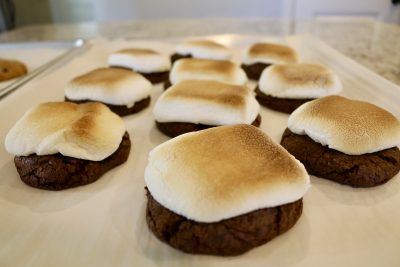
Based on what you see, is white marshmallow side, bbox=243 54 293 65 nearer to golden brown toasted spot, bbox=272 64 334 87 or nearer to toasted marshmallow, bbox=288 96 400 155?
golden brown toasted spot, bbox=272 64 334 87

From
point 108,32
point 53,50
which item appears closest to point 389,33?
point 108,32

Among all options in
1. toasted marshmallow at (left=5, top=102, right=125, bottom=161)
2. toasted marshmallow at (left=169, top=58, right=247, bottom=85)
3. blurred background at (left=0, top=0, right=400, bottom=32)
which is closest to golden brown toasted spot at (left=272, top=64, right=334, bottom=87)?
toasted marshmallow at (left=169, top=58, right=247, bottom=85)

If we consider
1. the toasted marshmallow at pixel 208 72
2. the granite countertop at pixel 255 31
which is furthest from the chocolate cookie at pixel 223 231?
the granite countertop at pixel 255 31

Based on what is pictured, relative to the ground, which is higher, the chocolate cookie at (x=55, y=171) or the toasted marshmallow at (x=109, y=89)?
the toasted marshmallow at (x=109, y=89)

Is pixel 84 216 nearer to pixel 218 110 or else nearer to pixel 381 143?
pixel 218 110

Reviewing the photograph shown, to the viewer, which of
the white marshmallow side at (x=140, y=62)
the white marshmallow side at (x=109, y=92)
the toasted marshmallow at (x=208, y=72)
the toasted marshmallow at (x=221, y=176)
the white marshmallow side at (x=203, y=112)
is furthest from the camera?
the white marshmallow side at (x=140, y=62)

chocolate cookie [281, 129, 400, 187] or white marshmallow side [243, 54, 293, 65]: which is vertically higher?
white marshmallow side [243, 54, 293, 65]

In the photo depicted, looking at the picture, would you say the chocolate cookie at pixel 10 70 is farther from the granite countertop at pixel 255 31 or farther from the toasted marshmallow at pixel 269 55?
the toasted marshmallow at pixel 269 55
